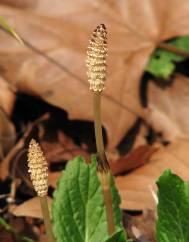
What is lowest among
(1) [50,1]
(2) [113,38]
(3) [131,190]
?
(3) [131,190]

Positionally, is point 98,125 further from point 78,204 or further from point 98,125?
point 78,204

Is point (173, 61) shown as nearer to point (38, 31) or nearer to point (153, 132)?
point (153, 132)

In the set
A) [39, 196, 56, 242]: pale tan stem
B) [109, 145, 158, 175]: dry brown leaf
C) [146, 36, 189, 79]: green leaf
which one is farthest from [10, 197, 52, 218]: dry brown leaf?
[146, 36, 189, 79]: green leaf

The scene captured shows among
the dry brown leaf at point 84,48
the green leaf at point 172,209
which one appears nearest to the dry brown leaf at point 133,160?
the dry brown leaf at point 84,48

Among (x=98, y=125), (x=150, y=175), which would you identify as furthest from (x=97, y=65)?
(x=150, y=175)

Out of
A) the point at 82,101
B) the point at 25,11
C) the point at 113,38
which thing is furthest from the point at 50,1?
the point at 82,101

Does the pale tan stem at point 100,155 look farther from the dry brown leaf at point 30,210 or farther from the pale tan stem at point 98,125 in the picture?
the dry brown leaf at point 30,210

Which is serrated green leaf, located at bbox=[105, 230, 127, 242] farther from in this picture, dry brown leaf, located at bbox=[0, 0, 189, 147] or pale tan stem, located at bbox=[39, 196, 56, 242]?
dry brown leaf, located at bbox=[0, 0, 189, 147]
